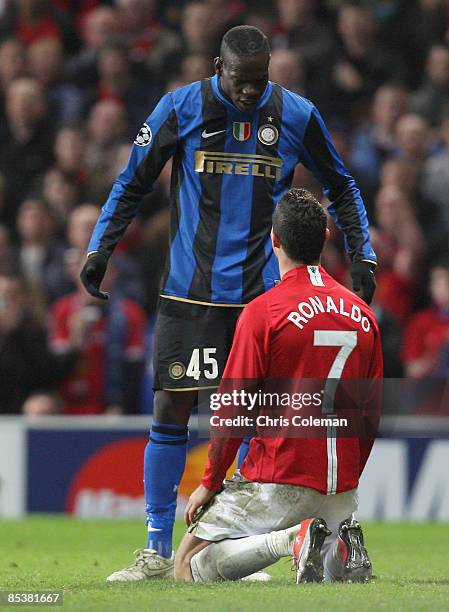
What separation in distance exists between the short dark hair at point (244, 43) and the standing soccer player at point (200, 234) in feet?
0.38

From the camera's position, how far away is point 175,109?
5902 millimetres

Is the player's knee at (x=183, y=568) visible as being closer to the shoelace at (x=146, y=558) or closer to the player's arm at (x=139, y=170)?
the shoelace at (x=146, y=558)

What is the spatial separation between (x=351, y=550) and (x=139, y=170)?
1.84 meters

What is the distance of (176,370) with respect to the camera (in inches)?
230

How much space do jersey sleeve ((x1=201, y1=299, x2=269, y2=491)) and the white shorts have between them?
11cm

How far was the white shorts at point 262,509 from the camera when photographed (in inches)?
203

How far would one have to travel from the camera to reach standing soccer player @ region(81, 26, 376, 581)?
230 inches

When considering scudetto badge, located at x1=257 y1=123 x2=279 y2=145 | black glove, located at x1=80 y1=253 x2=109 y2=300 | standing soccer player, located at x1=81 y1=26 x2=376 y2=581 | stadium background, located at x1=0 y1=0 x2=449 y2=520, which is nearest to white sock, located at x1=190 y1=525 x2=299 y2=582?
standing soccer player, located at x1=81 y1=26 x2=376 y2=581

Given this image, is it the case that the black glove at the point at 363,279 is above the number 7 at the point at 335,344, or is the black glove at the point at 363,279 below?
above

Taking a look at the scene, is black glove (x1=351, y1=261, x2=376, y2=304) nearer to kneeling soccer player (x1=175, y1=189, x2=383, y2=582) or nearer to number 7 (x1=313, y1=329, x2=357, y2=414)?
kneeling soccer player (x1=175, y1=189, x2=383, y2=582)

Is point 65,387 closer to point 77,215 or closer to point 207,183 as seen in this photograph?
point 77,215

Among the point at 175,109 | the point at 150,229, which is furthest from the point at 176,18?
the point at 175,109

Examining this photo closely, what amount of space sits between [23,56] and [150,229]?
2.64 meters

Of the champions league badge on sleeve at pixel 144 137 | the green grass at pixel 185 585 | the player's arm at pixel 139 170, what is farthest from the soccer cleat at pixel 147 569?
the champions league badge on sleeve at pixel 144 137
